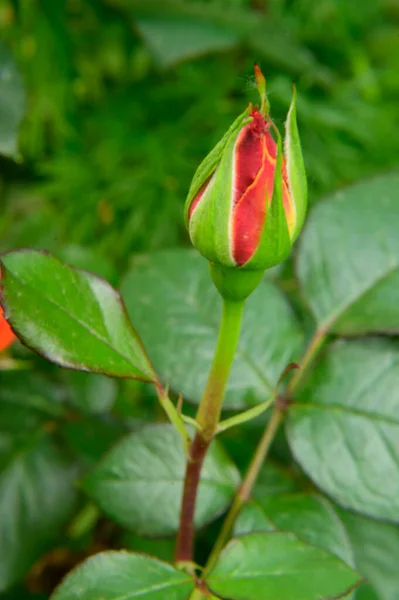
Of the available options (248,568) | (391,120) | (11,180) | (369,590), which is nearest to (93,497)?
(248,568)

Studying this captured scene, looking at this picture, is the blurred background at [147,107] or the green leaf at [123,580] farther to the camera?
the blurred background at [147,107]

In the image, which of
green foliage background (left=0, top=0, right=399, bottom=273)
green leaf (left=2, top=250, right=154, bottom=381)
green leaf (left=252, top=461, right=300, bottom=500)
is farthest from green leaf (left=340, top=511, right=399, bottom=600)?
green foliage background (left=0, top=0, right=399, bottom=273)

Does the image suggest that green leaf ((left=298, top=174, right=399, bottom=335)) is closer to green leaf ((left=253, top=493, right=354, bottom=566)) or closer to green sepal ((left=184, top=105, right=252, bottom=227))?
green leaf ((left=253, top=493, right=354, bottom=566))

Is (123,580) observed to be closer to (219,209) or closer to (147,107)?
(219,209)

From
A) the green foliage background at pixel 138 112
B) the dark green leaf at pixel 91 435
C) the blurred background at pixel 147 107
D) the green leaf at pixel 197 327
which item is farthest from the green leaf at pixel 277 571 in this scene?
the green foliage background at pixel 138 112

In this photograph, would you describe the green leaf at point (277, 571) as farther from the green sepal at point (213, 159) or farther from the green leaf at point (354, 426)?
the green sepal at point (213, 159)

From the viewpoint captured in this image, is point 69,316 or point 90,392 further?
point 90,392

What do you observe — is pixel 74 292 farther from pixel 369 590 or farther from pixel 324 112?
pixel 324 112

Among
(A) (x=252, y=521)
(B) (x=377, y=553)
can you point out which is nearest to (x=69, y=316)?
(A) (x=252, y=521)
